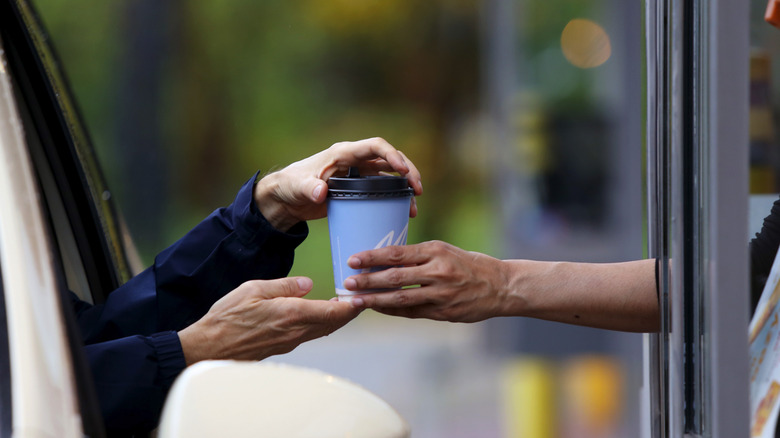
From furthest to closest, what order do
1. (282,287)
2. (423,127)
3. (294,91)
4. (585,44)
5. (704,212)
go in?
(423,127)
(294,91)
(585,44)
(282,287)
(704,212)

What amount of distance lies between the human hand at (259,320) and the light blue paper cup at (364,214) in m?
0.09

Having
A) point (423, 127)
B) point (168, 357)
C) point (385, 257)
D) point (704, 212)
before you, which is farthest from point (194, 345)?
point (423, 127)

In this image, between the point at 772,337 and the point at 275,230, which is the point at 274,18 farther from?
the point at 772,337

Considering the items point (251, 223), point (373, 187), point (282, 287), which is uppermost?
point (373, 187)

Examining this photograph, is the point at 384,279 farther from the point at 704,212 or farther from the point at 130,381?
the point at 704,212

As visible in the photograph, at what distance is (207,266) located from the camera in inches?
73.1

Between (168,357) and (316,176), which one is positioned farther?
(316,176)

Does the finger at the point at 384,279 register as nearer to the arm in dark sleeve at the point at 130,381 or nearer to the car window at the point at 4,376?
the arm in dark sleeve at the point at 130,381

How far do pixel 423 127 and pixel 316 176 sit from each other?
6194mm

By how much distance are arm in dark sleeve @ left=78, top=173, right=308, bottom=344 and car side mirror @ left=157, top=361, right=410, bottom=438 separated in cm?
102

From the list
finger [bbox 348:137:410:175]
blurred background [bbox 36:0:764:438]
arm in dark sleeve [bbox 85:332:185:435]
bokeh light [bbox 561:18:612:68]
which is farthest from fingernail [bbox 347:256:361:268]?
bokeh light [bbox 561:18:612:68]

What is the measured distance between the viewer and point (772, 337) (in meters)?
1.04

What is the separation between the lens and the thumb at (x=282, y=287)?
159 centimetres

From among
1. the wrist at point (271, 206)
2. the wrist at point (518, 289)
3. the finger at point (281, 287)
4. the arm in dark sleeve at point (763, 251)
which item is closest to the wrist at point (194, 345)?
the finger at point (281, 287)
